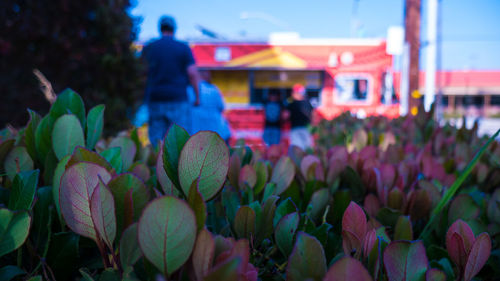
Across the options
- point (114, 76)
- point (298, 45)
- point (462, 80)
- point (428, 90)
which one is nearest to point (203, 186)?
point (114, 76)

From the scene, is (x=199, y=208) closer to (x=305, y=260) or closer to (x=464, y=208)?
(x=305, y=260)

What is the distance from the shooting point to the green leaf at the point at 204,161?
1.83 feet

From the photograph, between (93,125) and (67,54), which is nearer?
(93,125)

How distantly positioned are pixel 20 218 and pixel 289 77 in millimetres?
18233

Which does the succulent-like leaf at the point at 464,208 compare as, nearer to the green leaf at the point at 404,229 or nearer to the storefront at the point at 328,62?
the green leaf at the point at 404,229

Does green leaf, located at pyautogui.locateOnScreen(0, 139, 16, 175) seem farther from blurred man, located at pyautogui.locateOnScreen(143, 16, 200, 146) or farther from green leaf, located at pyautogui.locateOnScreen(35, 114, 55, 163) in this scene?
blurred man, located at pyautogui.locateOnScreen(143, 16, 200, 146)

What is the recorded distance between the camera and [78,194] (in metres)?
0.54

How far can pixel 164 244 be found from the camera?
44cm

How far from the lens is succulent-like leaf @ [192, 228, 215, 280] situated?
436 millimetres

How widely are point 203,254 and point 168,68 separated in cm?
438

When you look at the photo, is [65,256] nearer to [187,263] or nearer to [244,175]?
[187,263]

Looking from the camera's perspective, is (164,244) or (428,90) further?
(428,90)

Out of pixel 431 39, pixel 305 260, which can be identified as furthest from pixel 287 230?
pixel 431 39

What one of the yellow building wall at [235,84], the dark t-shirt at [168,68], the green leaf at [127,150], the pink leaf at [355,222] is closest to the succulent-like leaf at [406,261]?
the pink leaf at [355,222]
